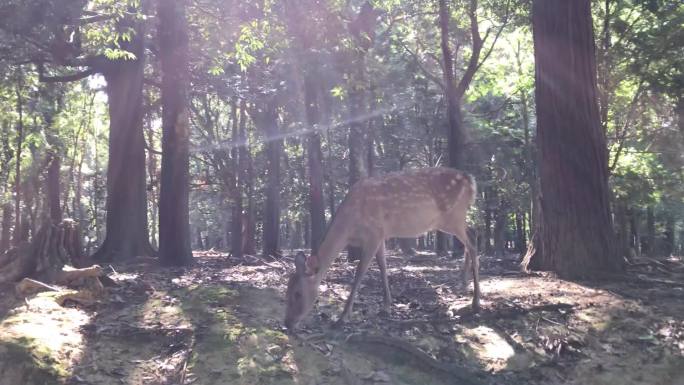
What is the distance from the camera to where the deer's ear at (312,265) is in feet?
25.6

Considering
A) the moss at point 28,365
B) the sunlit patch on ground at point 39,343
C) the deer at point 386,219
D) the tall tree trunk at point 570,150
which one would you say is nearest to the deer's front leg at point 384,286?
the deer at point 386,219

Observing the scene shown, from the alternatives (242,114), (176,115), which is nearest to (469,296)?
(176,115)

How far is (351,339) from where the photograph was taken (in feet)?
22.7

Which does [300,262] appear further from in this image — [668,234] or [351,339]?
[668,234]

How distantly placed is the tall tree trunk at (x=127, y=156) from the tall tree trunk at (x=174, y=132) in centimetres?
235

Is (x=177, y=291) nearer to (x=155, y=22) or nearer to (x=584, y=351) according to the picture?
(x=584, y=351)

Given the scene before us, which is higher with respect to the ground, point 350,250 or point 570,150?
point 570,150

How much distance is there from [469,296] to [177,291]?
178 inches

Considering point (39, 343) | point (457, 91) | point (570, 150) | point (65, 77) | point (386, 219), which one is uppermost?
point (457, 91)

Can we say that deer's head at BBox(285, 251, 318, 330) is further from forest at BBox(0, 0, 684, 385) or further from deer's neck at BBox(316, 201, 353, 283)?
deer's neck at BBox(316, 201, 353, 283)

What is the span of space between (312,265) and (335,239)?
62cm

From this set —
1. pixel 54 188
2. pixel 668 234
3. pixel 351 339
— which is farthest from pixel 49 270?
pixel 668 234

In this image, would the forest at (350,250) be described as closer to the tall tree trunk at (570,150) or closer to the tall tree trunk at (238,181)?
the tall tree trunk at (570,150)

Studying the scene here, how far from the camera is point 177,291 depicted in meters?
8.91
